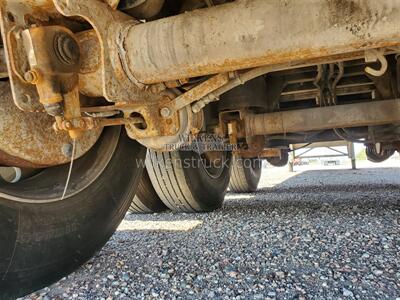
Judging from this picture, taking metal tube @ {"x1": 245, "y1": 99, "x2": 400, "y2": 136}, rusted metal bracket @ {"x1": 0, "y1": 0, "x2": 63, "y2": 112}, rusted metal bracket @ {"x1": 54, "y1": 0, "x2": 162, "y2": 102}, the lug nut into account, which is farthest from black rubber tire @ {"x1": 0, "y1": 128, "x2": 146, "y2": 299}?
metal tube @ {"x1": 245, "y1": 99, "x2": 400, "y2": 136}

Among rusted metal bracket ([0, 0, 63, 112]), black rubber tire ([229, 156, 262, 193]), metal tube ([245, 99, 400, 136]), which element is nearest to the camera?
rusted metal bracket ([0, 0, 63, 112])

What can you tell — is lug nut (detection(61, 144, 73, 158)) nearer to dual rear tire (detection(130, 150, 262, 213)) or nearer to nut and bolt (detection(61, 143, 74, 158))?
nut and bolt (detection(61, 143, 74, 158))

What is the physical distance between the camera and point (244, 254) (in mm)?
1450

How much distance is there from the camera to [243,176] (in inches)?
160

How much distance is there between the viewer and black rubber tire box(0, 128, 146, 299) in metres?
Result: 1.00

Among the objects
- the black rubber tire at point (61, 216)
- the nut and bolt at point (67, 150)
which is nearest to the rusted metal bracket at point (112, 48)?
the nut and bolt at point (67, 150)

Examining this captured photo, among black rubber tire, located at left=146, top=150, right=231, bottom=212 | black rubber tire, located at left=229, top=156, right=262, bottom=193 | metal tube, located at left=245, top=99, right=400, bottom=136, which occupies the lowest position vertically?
black rubber tire, located at left=229, top=156, right=262, bottom=193

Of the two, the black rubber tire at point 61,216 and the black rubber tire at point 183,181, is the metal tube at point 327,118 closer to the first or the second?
the black rubber tire at point 183,181

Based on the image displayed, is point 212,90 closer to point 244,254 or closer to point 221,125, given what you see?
point 244,254

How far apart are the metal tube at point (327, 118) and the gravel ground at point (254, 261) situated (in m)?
0.53

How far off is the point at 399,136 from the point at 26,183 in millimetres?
2197

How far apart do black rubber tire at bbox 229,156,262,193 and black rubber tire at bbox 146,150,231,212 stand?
1365 millimetres

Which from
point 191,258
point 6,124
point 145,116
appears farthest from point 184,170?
point 6,124

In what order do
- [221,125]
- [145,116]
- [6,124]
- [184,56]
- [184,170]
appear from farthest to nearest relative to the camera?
[184,170], [221,125], [145,116], [6,124], [184,56]
